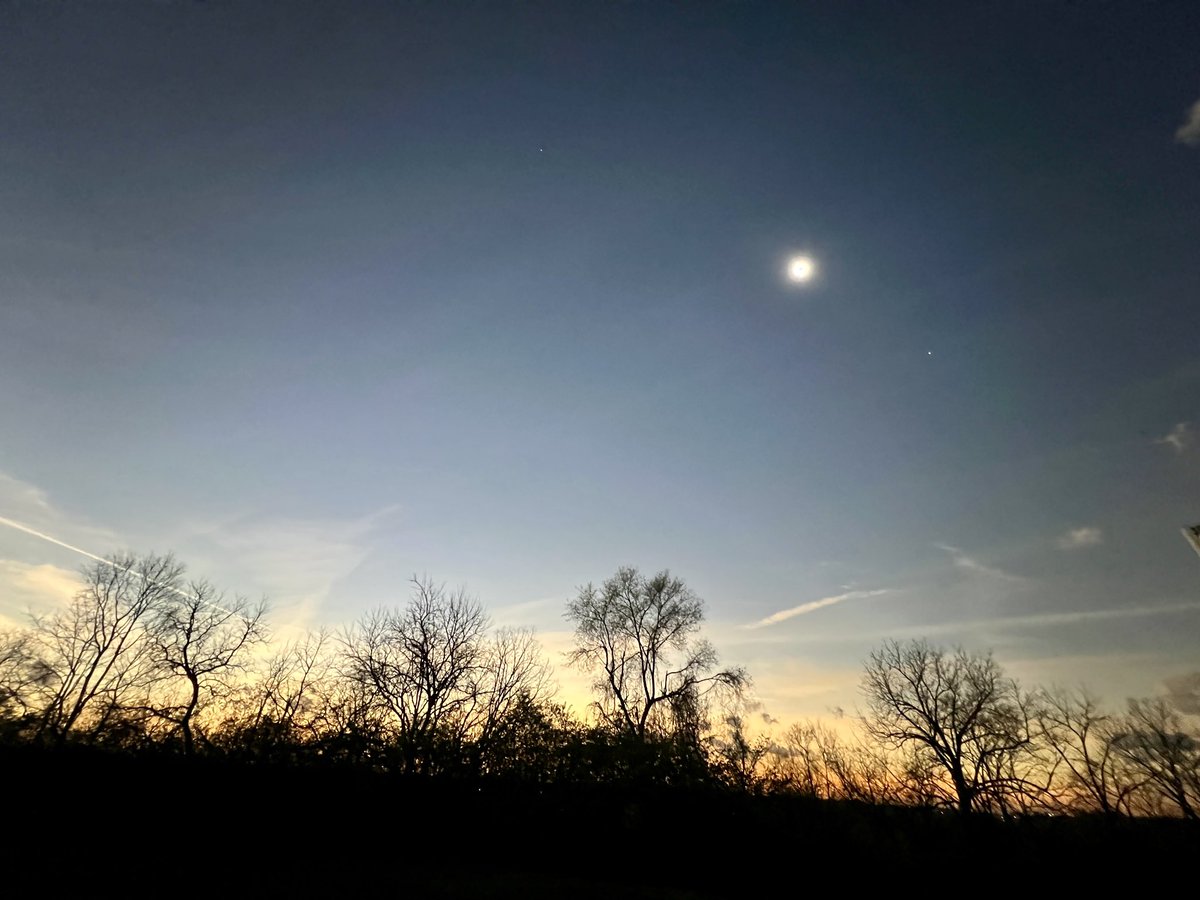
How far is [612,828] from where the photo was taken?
13383 millimetres

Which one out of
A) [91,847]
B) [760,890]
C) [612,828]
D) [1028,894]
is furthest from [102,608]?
[1028,894]

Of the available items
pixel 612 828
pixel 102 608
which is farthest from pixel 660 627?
pixel 102 608

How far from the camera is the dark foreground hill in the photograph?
10531 mm

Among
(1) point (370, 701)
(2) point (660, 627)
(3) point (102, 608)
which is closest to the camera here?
(1) point (370, 701)

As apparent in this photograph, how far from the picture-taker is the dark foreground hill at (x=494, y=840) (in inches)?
415

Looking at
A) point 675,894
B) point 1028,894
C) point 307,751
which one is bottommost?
point 675,894

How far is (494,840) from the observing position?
1300cm

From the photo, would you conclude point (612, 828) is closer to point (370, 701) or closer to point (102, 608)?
point (370, 701)

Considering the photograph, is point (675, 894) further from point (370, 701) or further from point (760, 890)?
point (370, 701)

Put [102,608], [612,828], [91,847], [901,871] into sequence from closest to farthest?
[91,847], [901,871], [612,828], [102,608]

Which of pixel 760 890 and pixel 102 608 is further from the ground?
pixel 102 608

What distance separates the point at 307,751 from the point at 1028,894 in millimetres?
18166

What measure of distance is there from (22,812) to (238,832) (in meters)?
4.59

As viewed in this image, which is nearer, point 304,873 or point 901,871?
point 304,873
